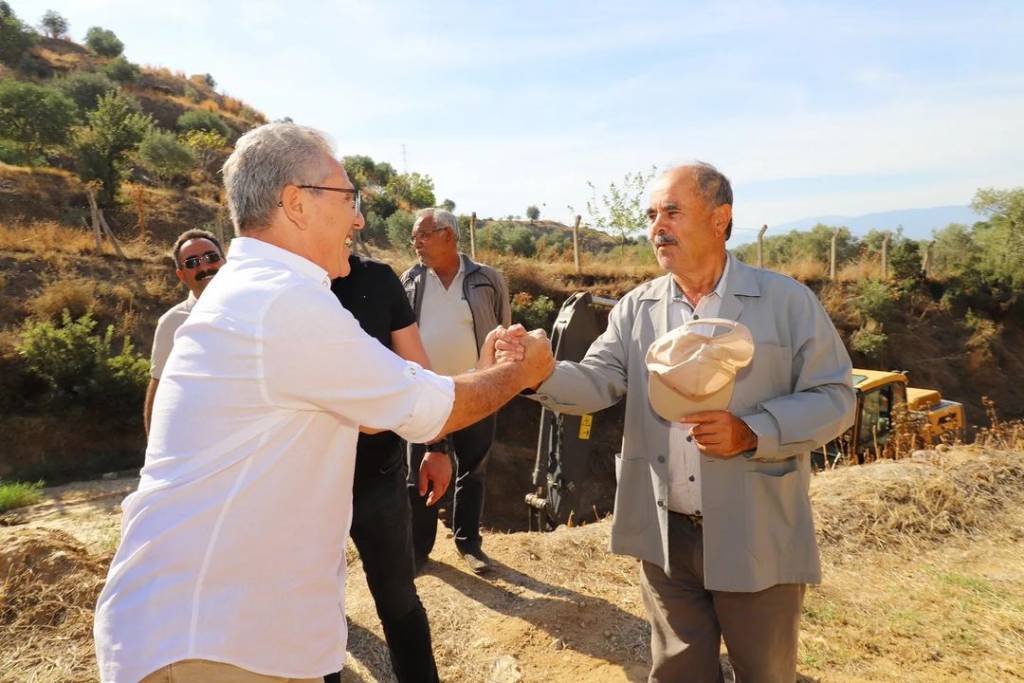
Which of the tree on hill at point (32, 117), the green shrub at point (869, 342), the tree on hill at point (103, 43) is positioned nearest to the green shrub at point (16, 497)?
the tree on hill at point (32, 117)

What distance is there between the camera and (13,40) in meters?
33.2

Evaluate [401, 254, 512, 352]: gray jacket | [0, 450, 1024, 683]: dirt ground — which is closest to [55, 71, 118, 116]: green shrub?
[0, 450, 1024, 683]: dirt ground

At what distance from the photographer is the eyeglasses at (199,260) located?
141 inches

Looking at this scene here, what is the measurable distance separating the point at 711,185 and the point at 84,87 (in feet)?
114

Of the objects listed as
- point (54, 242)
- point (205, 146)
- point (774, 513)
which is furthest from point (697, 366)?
point (205, 146)

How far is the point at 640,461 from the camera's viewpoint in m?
2.58

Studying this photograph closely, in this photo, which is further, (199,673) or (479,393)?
(479,393)

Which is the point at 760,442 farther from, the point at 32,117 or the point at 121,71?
the point at 121,71

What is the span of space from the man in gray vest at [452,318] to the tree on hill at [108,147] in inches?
784

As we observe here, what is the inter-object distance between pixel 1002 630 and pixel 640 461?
2.72m

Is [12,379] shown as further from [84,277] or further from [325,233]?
[325,233]

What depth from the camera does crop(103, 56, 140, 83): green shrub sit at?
116 ft

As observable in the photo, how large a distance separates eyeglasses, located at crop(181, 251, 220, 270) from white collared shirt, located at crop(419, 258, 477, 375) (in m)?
1.23

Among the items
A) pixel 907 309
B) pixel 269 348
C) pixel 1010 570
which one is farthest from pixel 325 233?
pixel 907 309
